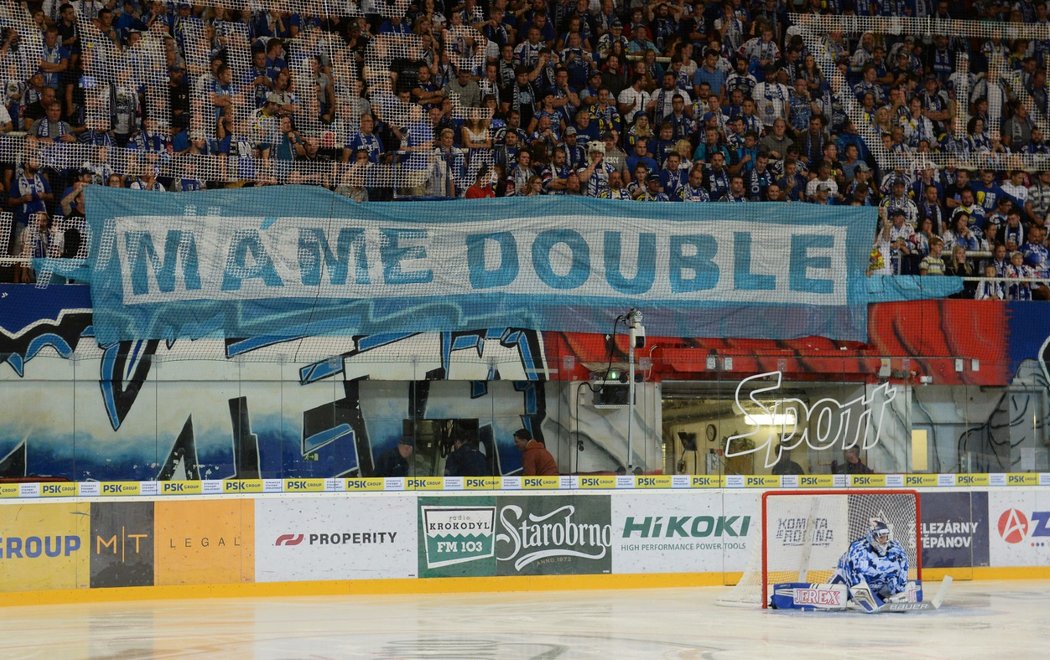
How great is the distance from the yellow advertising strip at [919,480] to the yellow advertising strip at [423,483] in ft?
18.0

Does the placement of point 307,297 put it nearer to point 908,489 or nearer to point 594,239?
point 594,239

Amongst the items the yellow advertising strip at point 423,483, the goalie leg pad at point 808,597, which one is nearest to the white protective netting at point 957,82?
the yellow advertising strip at point 423,483

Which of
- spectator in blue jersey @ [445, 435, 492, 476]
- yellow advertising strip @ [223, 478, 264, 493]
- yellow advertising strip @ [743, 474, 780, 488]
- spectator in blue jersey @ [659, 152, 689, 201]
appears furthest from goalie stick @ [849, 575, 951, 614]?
spectator in blue jersey @ [659, 152, 689, 201]

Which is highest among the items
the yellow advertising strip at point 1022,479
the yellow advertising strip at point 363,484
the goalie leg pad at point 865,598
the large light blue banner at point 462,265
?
the large light blue banner at point 462,265

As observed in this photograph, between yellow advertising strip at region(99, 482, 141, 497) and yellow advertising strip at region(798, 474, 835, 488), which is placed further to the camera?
yellow advertising strip at region(798, 474, 835, 488)

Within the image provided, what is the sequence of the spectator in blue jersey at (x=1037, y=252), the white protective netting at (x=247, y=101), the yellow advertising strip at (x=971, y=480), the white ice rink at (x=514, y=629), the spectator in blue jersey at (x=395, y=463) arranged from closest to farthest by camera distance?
1. the white ice rink at (x=514, y=629)
2. the spectator in blue jersey at (x=395, y=463)
3. the yellow advertising strip at (x=971, y=480)
4. the white protective netting at (x=247, y=101)
5. the spectator in blue jersey at (x=1037, y=252)

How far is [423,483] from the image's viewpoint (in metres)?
15.8

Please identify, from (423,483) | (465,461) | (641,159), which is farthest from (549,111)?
(423,483)

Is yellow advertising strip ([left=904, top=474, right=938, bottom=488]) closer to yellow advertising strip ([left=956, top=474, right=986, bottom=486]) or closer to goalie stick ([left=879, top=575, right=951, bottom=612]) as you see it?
yellow advertising strip ([left=956, top=474, right=986, bottom=486])

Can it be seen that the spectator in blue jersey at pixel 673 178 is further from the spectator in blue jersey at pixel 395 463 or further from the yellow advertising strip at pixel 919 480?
the spectator in blue jersey at pixel 395 463

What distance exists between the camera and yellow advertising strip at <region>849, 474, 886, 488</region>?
17.0 m

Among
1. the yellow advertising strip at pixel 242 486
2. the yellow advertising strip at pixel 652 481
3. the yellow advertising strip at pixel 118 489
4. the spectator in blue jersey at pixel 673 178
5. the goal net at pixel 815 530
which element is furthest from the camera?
the spectator in blue jersey at pixel 673 178

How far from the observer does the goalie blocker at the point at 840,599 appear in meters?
12.9

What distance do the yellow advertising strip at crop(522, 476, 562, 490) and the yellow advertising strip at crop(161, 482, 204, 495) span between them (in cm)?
345
